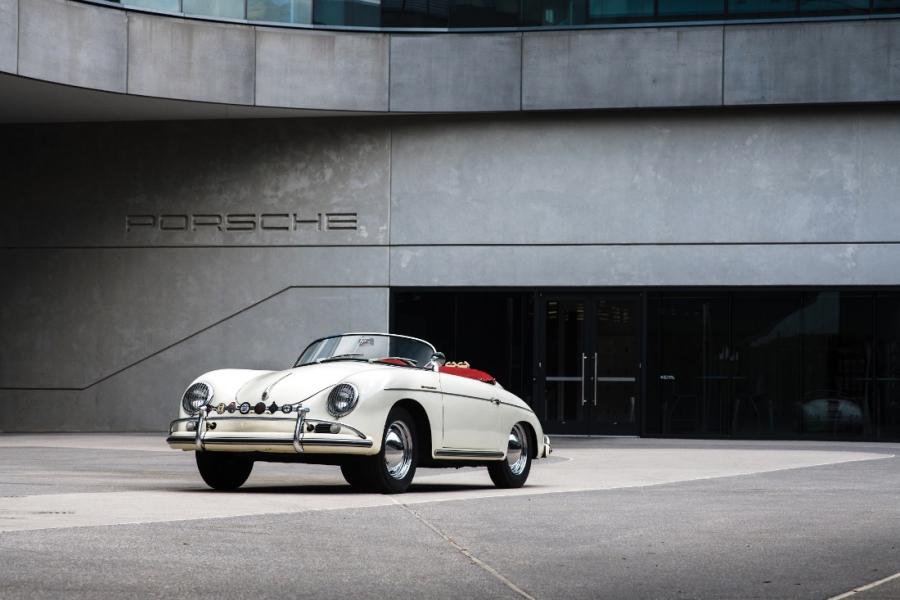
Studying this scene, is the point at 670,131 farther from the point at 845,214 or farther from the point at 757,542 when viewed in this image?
the point at 757,542

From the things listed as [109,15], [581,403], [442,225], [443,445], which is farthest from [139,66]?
[443,445]

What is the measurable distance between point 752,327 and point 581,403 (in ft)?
11.0

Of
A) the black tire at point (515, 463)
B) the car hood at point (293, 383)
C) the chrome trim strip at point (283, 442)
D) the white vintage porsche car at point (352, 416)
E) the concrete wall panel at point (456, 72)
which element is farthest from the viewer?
the concrete wall panel at point (456, 72)

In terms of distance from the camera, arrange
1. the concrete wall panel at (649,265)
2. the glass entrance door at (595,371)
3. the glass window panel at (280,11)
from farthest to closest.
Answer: the glass entrance door at (595,371)
the glass window panel at (280,11)
the concrete wall panel at (649,265)

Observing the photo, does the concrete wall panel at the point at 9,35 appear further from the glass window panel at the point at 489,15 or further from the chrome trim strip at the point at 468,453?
the chrome trim strip at the point at 468,453

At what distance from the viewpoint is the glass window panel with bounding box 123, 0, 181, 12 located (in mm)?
25000

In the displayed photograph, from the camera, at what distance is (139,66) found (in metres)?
24.8

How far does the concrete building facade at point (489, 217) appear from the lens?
26.0 metres

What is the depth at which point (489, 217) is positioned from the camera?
27.1 metres

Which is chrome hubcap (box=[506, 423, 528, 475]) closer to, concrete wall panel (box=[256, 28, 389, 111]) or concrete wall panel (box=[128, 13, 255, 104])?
concrete wall panel (box=[128, 13, 255, 104])

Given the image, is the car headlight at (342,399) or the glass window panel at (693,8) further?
the glass window panel at (693,8)

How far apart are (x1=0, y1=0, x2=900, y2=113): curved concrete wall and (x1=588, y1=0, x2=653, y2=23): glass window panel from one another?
0.28 m

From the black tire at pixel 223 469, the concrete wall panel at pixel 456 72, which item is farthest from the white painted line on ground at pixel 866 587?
the concrete wall panel at pixel 456 72

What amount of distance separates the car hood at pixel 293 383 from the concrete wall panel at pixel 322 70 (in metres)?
15.2
